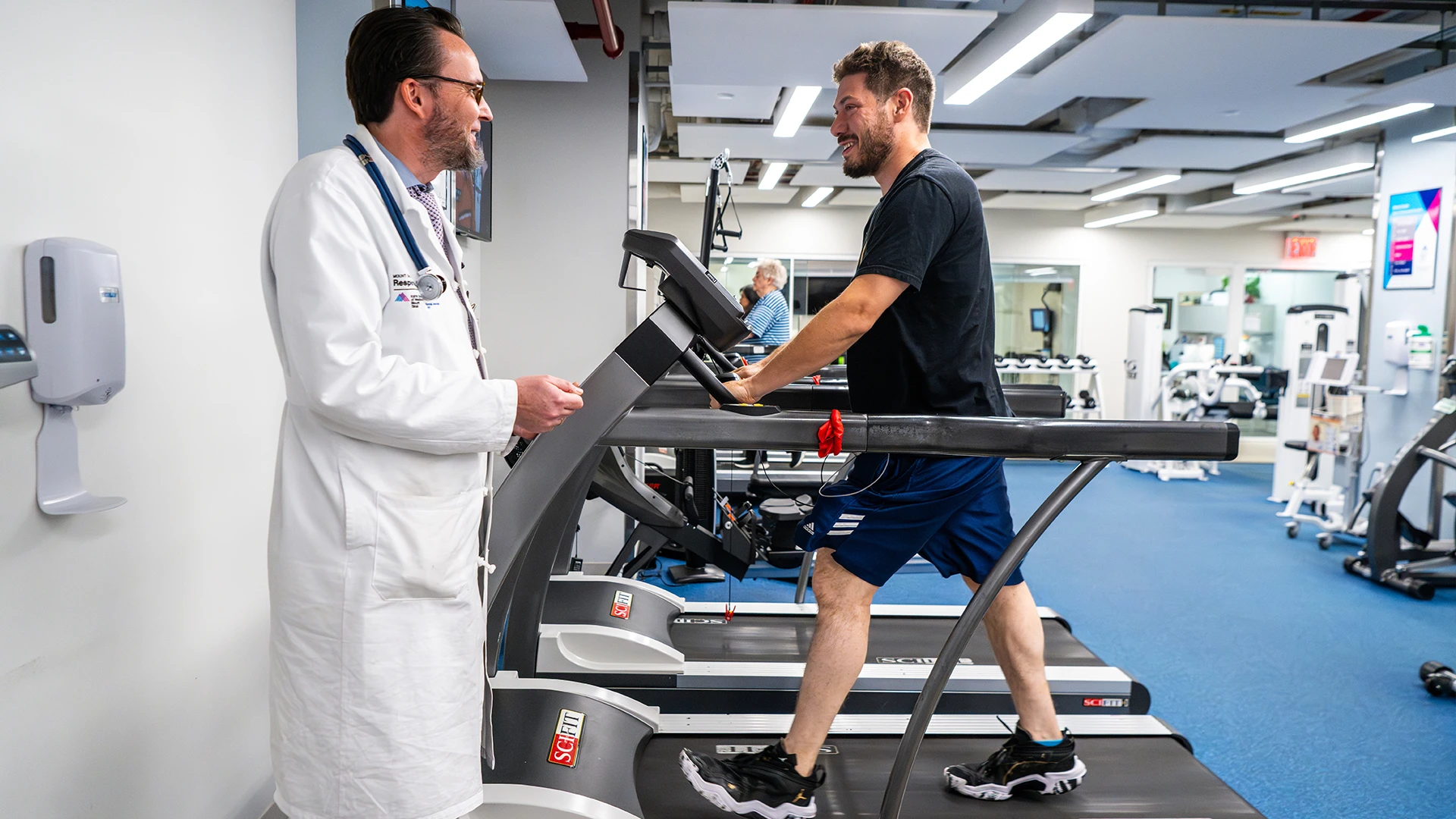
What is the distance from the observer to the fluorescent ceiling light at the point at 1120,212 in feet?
31.4

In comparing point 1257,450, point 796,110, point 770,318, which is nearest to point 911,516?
point 796,110

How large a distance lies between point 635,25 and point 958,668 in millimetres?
3696

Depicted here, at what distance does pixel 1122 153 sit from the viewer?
7035 millimetres

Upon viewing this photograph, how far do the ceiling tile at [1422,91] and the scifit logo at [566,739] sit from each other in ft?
18.5

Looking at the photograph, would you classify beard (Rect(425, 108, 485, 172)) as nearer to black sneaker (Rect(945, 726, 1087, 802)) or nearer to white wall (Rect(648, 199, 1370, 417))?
black sneaker (Rect(945, 726, 1087, 802))

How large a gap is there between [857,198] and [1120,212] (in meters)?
3.18

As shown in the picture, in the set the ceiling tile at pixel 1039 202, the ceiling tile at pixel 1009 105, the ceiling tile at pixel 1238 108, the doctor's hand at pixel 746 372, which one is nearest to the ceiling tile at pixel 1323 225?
the ceiling tile at pixel 1039 202

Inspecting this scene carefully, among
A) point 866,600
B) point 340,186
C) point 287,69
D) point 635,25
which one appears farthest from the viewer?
point 635,25

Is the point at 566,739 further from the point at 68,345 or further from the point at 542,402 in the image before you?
the point at 68,345

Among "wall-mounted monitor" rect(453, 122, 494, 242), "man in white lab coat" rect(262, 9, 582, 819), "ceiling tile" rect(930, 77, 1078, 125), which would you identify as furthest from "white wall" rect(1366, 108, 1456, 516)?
"man in white lab coat" rect(262, 9, 582, 819)

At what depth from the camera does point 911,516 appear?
1.83m

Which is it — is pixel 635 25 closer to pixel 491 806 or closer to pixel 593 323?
pixel 593 323

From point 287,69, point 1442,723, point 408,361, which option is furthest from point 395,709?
point 1442,723

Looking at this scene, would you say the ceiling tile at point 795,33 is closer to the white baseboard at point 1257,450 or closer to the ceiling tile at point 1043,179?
the ceiling tile at point 1043,179
